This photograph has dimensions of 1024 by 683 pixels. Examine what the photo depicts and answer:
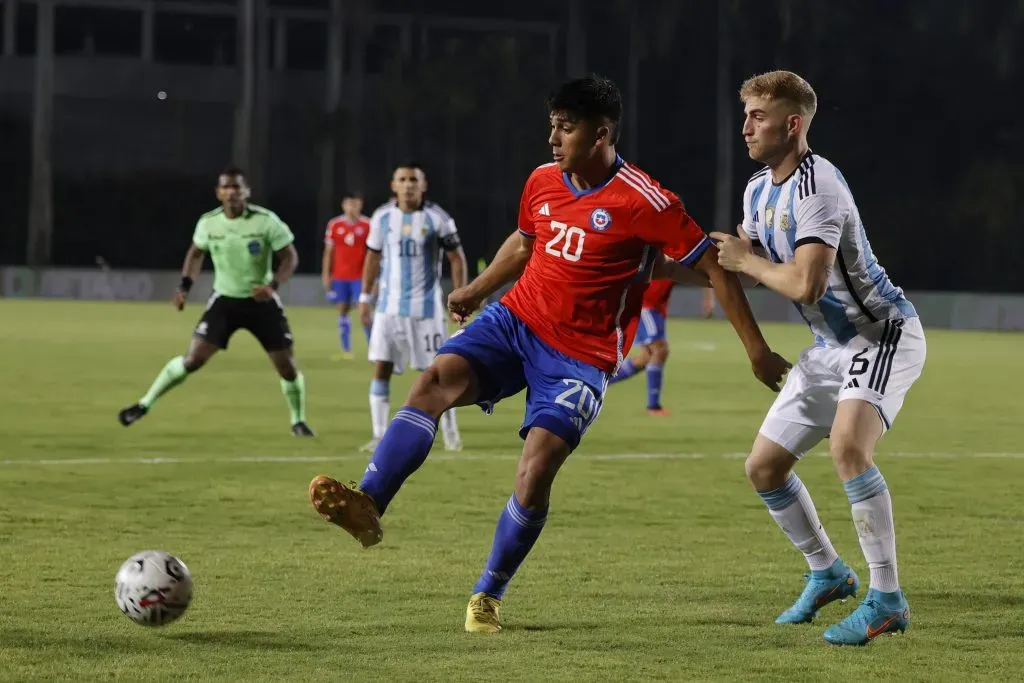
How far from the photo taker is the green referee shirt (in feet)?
44.1

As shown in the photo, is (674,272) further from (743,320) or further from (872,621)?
(872,621)

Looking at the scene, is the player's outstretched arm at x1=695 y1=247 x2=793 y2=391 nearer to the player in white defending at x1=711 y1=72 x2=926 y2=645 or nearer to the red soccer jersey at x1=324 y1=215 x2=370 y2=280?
the player in white defending at x1=711 y1=72 x2=926 y2=645

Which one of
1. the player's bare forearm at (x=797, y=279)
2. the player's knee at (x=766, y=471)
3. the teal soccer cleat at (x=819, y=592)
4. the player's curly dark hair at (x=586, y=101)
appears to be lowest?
the teal soccer cleat at (x=819, y=592)

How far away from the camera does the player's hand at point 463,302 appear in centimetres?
658

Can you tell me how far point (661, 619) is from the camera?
6559mm

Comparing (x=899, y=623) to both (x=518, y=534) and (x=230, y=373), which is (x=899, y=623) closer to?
(x=518, y=534)

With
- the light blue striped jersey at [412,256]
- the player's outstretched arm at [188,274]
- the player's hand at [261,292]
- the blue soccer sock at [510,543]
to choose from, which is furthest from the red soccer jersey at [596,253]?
the player's outstretched arm at [188,274]

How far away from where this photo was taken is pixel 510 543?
6.28m

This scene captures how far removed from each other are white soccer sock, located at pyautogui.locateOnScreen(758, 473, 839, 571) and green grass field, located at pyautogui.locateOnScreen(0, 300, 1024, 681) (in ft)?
0.84

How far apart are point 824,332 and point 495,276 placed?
127 centimetres

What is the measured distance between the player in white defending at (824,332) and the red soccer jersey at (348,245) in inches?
757

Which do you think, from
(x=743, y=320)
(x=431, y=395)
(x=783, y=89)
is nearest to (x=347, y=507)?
(x=431, y=395)

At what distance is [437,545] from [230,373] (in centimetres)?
1340

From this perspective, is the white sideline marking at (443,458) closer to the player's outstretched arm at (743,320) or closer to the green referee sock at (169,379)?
the green referee sock at (169,379)
